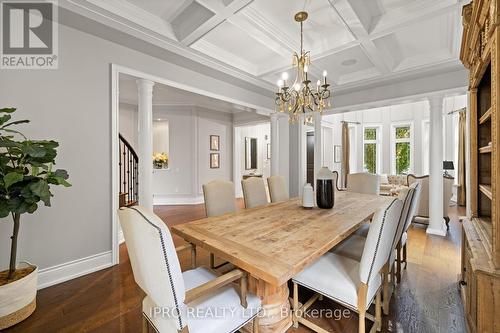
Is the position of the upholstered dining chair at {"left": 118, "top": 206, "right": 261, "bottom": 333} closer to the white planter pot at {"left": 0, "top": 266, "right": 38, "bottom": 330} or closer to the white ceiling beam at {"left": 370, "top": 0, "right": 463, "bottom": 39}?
the white planter pot at {"left": 0, "top": 266, "right": 38, "bottom": 330}

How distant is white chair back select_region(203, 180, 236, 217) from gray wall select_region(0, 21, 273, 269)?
127 centimetres

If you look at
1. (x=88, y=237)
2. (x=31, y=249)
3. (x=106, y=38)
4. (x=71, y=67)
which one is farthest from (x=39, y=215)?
(x=106, y=38)

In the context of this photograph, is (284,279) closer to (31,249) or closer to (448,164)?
(31,249)

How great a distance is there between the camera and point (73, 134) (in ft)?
7.91

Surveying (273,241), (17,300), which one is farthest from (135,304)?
(273,241)

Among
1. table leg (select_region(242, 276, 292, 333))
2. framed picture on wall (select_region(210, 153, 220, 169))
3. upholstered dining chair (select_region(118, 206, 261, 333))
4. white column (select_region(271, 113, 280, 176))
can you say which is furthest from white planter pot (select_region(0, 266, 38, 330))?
framed picture on wall (select_region(210, 153, 220, 169))

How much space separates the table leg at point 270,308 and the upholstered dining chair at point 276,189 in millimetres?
1568

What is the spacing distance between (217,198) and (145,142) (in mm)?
1372

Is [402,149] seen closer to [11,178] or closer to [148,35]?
[148,35]

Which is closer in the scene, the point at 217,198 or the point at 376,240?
the point at 376,240

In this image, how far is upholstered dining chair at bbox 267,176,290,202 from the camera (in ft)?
10.2

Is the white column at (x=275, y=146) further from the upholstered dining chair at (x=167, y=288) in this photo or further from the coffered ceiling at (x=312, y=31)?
the upholstered dining chair at (x=167, y=288)

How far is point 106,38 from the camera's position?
2.57 m

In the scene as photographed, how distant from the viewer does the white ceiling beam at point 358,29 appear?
2.20m
